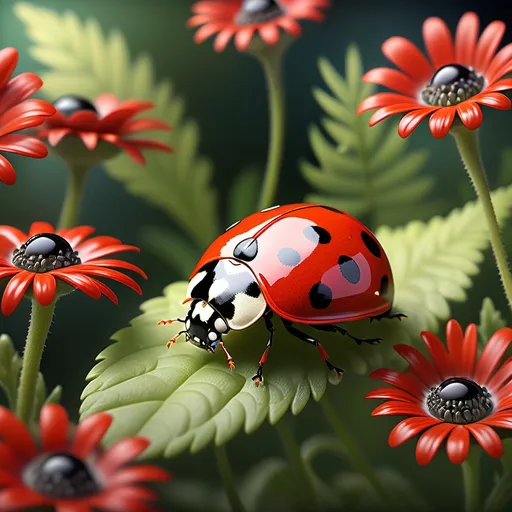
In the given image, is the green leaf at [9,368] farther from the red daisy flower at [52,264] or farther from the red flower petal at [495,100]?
the red flower petal at [495,100]

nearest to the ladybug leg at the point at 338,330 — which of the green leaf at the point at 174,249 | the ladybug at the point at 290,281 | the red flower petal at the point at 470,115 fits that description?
the ladybug at the point at 290,281

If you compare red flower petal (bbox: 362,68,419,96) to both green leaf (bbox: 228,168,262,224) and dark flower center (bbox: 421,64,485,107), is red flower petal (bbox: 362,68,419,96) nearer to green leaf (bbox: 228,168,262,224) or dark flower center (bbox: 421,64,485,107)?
dark flower center (bbox: 421,64,485,107)

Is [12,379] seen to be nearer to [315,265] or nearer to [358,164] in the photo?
[315,265]

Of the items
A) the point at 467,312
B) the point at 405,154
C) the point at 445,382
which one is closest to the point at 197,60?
the point at 405,154

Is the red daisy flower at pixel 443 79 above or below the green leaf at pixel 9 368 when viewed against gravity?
above

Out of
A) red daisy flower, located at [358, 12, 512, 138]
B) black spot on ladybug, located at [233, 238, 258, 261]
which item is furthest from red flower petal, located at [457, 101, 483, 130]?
black spot on ladybug, located at [233, 238, 258, 261]
